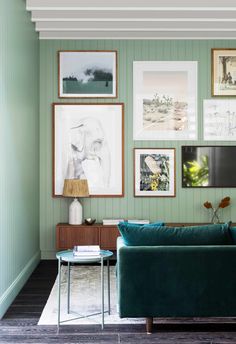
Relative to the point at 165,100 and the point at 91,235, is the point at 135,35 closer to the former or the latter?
the point at 165,100

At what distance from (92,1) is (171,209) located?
2967 mm

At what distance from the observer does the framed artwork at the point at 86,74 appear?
6.62 m

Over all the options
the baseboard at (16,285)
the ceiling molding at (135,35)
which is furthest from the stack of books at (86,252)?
the ceiling molding at (135,35)

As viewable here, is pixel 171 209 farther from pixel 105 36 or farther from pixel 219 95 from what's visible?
pixel 105 36

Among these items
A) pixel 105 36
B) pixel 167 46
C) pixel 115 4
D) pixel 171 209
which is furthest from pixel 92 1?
pixel 171 209

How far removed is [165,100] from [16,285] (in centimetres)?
330

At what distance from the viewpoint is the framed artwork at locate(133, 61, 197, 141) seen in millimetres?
6645

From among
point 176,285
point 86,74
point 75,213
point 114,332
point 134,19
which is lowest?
point 114,332

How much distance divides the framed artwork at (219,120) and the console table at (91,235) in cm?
190

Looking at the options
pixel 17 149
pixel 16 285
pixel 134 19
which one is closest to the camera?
pixel 16 285

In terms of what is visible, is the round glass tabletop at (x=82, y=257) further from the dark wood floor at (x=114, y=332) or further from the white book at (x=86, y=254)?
the dark wood floor at (x=114, y=332)

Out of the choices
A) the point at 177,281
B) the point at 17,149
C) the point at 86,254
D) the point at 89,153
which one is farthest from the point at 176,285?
the point at 89,153

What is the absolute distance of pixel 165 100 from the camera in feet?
21.8

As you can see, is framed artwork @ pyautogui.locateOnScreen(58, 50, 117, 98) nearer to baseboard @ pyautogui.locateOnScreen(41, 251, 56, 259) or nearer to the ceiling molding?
the ceiling molding
